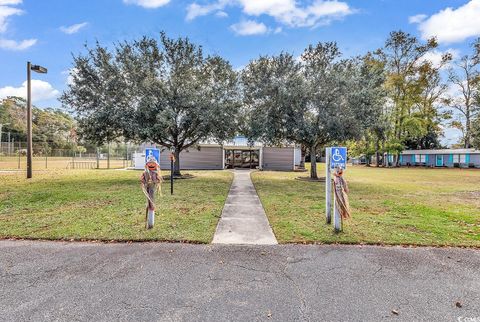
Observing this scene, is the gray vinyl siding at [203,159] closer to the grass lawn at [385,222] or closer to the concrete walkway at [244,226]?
the grass lawn at [385,222]

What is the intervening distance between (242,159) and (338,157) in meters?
22.7

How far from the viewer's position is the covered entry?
2744cm

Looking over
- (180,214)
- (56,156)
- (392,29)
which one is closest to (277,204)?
(180,214)

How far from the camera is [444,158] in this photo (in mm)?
36125

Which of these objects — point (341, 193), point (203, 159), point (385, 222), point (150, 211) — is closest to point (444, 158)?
point (203, 159)

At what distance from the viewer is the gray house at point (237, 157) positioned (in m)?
26.0

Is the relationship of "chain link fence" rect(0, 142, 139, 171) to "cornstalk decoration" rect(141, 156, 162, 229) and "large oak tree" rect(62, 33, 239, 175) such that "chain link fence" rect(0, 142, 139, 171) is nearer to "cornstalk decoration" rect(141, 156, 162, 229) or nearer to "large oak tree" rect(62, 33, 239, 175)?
"large oak tree" rect(62, 33, 239, 175)

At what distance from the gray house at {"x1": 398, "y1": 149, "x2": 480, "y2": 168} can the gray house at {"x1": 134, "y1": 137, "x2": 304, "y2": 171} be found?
75.7ft

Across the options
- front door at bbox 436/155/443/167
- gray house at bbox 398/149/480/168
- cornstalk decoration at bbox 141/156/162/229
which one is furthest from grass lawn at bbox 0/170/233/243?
front door at bbox 436/155/443/167

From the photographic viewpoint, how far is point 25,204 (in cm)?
754

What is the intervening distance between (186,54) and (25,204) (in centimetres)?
1028

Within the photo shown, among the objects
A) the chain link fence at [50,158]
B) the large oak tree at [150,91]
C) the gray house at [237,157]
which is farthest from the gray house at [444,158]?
the chain link fence at [50,158]

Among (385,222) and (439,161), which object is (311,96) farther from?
(439,161)

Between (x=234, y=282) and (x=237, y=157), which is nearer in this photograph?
(x=234, y=282)
